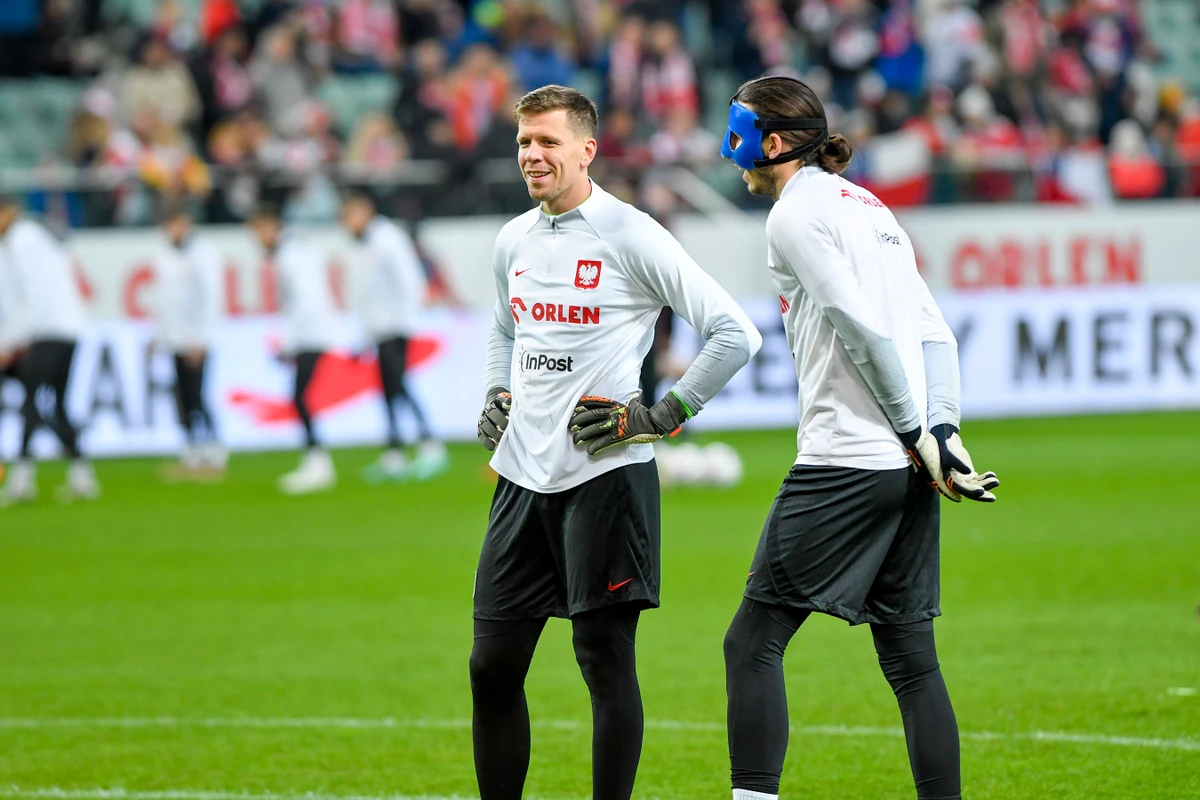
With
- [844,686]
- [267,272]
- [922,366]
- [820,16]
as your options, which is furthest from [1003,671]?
[820,16]

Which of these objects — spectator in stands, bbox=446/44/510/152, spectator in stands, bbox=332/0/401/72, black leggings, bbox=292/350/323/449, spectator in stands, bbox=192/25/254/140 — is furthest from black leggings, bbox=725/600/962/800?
spectator in stands, bbox=332/0/401/72

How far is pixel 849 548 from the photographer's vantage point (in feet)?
15.9

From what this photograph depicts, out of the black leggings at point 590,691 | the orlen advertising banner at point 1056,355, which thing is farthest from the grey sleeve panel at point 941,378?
the orlen advertising banner at point 1056,355

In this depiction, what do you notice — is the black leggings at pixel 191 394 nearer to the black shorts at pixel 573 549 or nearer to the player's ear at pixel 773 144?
the black shorts at pixel 573 549

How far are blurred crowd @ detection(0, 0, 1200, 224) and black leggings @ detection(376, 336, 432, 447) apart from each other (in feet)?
10.1

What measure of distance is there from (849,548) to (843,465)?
0.23 metres

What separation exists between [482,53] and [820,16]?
200 inches

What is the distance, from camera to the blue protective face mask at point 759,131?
16.1 feet

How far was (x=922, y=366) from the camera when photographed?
4980 mm

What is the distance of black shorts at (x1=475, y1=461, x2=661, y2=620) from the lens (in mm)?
5051

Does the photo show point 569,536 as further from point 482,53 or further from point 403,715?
point 482,53

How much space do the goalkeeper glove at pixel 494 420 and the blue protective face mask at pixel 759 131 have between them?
1.09m

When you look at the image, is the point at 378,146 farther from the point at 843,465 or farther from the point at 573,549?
the point at 843,465

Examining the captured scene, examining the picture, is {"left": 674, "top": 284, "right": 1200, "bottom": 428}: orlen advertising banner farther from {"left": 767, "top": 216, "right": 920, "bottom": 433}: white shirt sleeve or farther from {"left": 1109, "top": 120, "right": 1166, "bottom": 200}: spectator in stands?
{"left": 767, "top": 216, "right": 920, "bottom": 433}: white shirt sleeve
